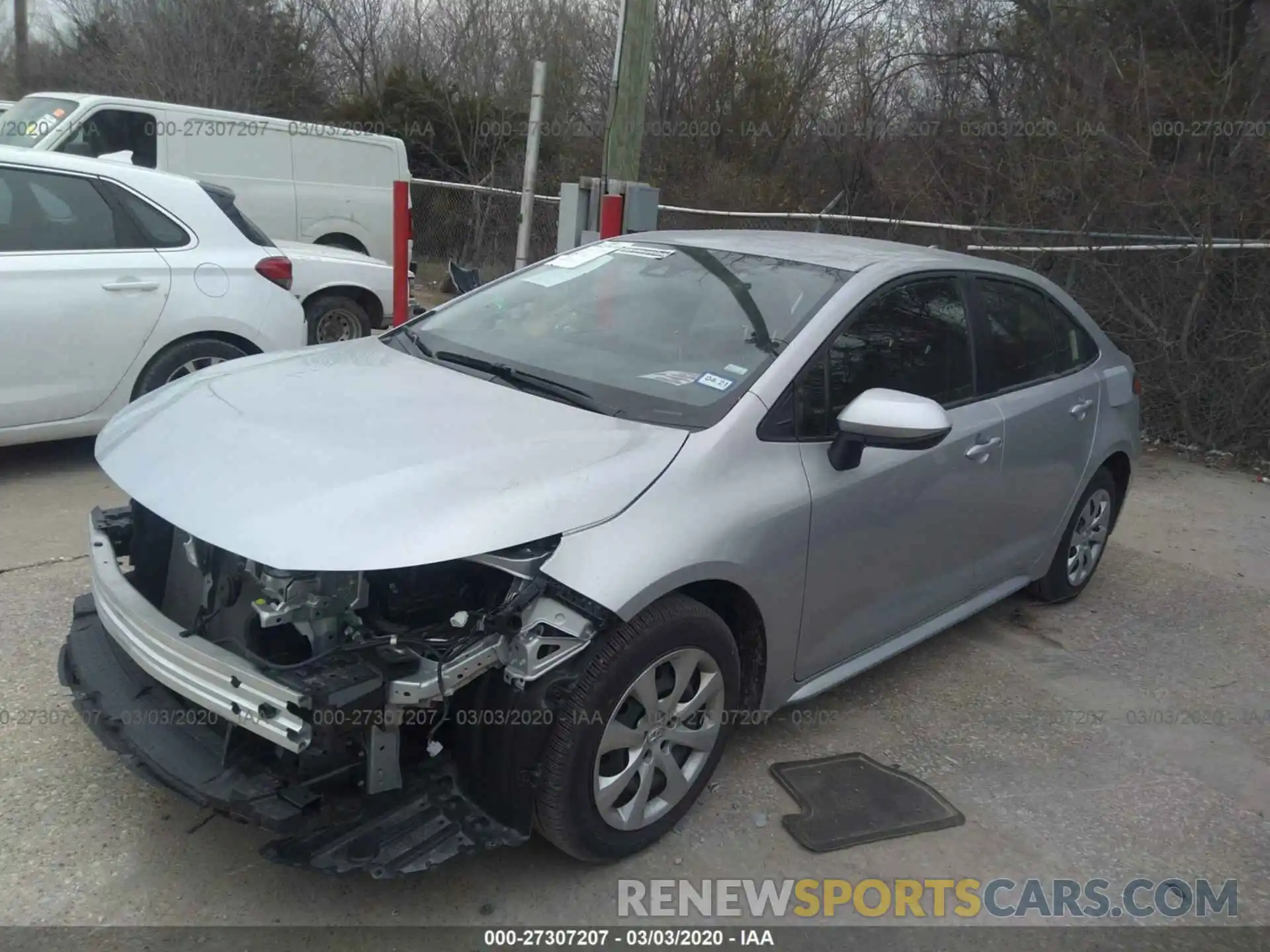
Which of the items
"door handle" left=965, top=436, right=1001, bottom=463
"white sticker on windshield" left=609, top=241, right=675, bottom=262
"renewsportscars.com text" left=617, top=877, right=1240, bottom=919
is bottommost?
"renewsportscars.com text" left=617, top=877, right=1240, bottom=919

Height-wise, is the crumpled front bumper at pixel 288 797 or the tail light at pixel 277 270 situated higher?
the tail light at pixel 277 270

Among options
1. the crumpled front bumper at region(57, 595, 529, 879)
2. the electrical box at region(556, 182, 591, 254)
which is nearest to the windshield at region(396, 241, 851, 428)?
the crumpled front bumper at region(57, 595, 529, 879)

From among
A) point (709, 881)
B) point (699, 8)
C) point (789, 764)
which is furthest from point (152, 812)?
point (699, 8)

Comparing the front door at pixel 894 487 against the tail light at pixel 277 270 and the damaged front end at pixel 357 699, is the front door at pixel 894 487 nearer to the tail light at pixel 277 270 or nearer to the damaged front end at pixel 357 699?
the damaged front end at pixel 357 699

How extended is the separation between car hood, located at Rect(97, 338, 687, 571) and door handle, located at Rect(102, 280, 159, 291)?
238cm

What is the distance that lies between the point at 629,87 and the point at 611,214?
946mm

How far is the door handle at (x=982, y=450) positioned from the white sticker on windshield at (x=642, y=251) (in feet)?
4.31

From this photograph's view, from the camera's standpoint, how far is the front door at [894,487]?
3297mm

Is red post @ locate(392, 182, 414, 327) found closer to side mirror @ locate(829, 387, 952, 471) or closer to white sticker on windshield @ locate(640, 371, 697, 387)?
white sticker on windshield @ locate(640, 371, 697, 387)

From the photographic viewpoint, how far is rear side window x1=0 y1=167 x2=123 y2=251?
5246 mm

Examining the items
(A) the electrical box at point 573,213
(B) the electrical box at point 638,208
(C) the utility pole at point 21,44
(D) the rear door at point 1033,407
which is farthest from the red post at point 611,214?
(C) the utility pole at point 21,44

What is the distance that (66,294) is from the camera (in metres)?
5.27

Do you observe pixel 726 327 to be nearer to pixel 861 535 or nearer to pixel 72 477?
pixel 861 535

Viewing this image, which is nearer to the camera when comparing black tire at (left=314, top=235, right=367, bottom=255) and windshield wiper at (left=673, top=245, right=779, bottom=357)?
windshield wiper at (left=673, top=245, right=779, bottom=357)
